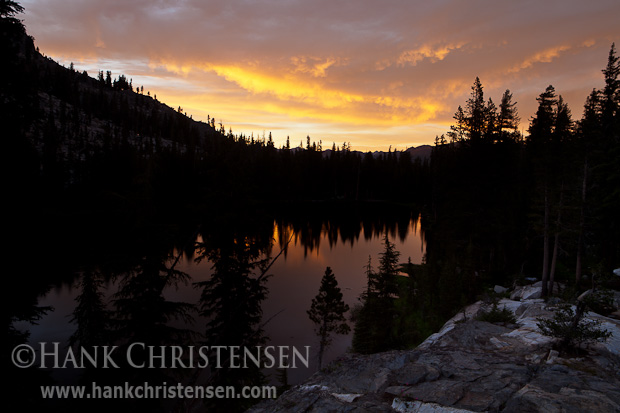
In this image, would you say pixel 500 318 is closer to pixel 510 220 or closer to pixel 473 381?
pixel 473 381

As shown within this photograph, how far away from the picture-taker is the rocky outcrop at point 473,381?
6.25 m

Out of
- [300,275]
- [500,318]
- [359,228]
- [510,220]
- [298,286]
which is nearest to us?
[500,318]

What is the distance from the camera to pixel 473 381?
7.41 m

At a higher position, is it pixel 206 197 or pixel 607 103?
pixel 607 103

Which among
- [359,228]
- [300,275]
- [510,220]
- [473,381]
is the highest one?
[510,220]

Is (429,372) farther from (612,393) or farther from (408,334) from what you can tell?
(408,334)

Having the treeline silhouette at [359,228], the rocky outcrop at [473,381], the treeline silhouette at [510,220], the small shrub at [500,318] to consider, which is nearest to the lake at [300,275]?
the treeline silhouette at [359,228]

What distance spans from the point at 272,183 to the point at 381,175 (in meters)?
49.4

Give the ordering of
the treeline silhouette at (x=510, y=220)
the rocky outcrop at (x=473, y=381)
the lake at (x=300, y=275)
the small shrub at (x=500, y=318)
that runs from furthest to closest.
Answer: the lake at (x=300, y=275) → the treeline silhouette at (x=510, y=220) → the small shrub at (x=500, y=318) → the rocky outcrop at (x=473, y=381)

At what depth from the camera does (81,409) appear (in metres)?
13.5

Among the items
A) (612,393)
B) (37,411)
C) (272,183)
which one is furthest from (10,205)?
(272,183)

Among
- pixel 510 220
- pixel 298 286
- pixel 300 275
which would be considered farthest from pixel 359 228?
pixel 510 220

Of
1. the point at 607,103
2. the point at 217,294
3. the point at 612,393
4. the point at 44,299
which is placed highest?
the point at 607,103

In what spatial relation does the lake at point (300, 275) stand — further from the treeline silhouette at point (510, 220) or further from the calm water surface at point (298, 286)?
the treeline silhouette at point (510, 220)
